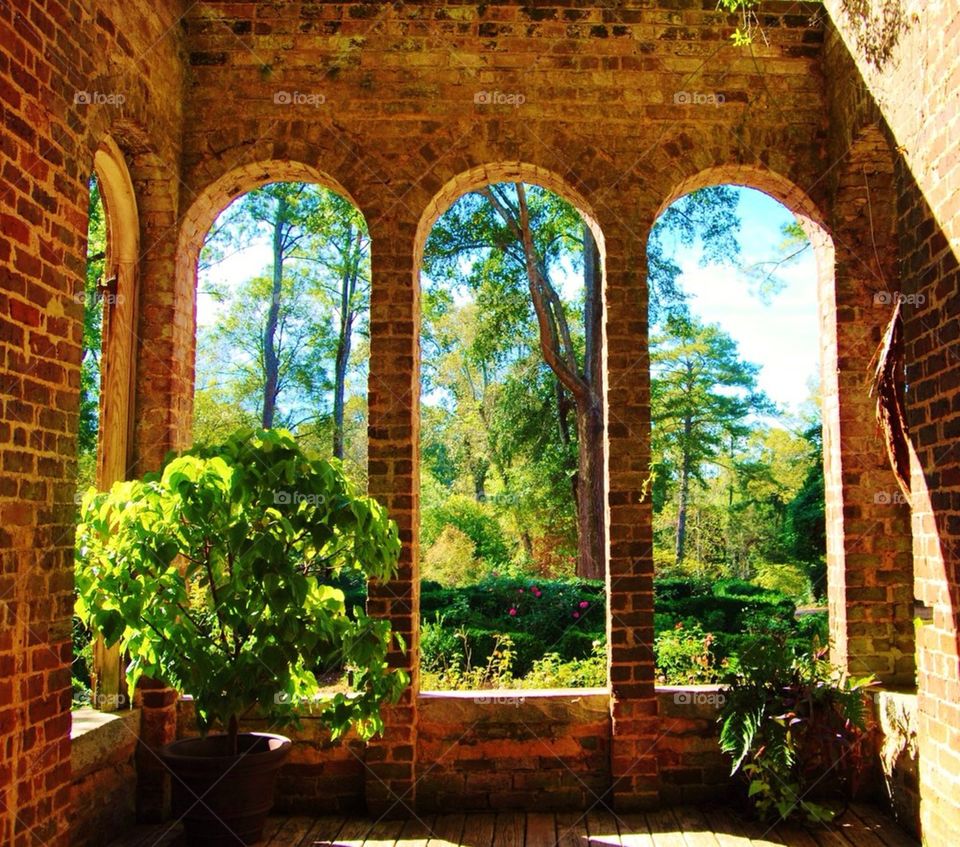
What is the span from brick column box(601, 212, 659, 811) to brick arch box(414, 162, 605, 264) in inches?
6.3

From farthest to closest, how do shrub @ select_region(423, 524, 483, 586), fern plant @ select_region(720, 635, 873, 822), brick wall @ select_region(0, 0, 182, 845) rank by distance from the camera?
shrub @ select_region(423, 524, 483, 586) → fern plant @ select_region(720, 635, 873, 822) → brick wall @ select_region(0, 0, 182, 845)

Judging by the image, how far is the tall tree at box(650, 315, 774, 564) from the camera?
1927 cm

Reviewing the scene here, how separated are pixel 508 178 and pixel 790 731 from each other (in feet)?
12.0

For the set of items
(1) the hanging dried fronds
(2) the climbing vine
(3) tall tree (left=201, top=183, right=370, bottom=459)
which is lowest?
(1) the hanging dried fronds

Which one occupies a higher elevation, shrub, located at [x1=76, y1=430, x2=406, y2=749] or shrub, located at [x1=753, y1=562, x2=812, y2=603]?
shrub, located at [x1=76, y1=430, x2=406, y2=749]

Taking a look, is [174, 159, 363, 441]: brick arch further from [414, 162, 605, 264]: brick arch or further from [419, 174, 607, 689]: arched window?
[419, 174, 607, 689]: arched window

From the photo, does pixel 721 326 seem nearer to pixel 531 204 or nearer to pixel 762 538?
pixel 762 538

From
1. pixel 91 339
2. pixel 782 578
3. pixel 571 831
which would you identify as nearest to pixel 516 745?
pixel 571 831

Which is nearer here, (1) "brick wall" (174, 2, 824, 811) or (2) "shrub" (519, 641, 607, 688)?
(1) "brick wall" (174, 2, 824, 811)

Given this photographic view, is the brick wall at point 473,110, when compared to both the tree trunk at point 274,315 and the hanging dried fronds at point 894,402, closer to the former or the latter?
the hanging dried fronds at point 894,402

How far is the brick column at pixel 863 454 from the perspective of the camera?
5.12 meters

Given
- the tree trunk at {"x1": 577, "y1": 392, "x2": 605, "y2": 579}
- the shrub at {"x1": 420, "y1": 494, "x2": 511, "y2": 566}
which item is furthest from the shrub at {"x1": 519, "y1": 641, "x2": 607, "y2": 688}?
the shrub at {"x1": 420, "y1": 494, "x2": 511, "y2": 566}

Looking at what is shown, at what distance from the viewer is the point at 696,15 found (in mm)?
5344

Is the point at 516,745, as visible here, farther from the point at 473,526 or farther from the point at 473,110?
the point at 473,526
